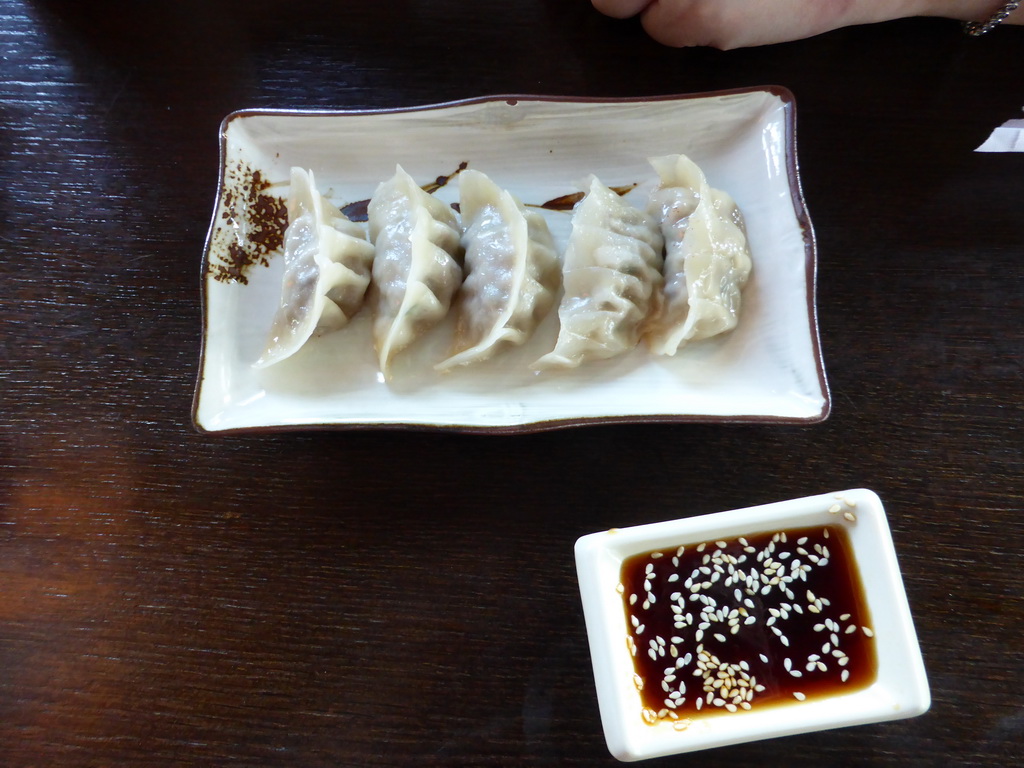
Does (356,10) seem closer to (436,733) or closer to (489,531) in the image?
(489,531)

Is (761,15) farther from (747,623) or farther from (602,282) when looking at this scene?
(747,623)

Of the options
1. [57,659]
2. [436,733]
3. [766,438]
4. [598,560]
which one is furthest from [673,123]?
[57,659]

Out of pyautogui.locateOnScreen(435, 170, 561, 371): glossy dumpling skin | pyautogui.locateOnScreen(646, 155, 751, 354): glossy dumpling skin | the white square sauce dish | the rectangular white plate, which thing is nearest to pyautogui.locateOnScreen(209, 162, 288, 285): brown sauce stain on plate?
the rectangular white plate

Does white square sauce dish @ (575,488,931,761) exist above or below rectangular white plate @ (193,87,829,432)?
below

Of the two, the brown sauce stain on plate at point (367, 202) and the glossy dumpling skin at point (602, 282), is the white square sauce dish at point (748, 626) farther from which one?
the brown sauce stain on plate at point (367, 202)

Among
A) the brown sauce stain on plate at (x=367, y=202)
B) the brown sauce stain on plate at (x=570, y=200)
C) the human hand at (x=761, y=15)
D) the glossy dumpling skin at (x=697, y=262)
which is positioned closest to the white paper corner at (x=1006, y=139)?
the human hand at (x=761, y=15)

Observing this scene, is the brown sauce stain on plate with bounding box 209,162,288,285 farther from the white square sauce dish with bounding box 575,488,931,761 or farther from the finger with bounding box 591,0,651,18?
the white square sauce dish with bounding box 575,488,931,761
